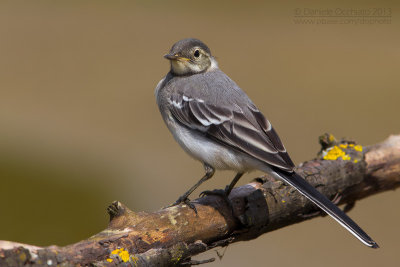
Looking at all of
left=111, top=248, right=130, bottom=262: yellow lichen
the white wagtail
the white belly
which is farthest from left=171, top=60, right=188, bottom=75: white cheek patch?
left=111, top=248, right=130, bottom=262: yellow lichen

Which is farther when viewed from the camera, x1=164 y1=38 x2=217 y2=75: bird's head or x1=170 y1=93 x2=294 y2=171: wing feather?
x1=164 y1=38 x2=217 y2=75: bird's head

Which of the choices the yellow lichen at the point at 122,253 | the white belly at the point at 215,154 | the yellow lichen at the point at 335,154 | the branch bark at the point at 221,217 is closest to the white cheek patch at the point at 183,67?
the white belly at the point at 215,154

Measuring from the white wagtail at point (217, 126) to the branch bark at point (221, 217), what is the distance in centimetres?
24

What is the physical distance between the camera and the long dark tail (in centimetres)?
391

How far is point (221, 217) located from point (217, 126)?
0.76 metres

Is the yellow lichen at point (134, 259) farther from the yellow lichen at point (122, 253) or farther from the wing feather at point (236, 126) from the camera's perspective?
the wing feather at point (236, 126)

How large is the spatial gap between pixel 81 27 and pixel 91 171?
515 cm

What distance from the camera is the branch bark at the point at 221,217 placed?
342 cm

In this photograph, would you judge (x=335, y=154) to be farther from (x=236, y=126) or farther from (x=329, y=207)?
(x=329, y=207)

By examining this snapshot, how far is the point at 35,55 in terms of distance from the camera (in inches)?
446

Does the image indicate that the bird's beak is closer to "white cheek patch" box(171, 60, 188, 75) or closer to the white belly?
"white cheek patch" box(171, 60, 188, 75)

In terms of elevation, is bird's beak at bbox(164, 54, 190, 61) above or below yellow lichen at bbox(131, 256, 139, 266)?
above

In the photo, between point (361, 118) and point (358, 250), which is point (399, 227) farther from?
point (361, 118)

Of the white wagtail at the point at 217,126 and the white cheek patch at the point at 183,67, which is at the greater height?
the white cheek patch at the point at 183,67
